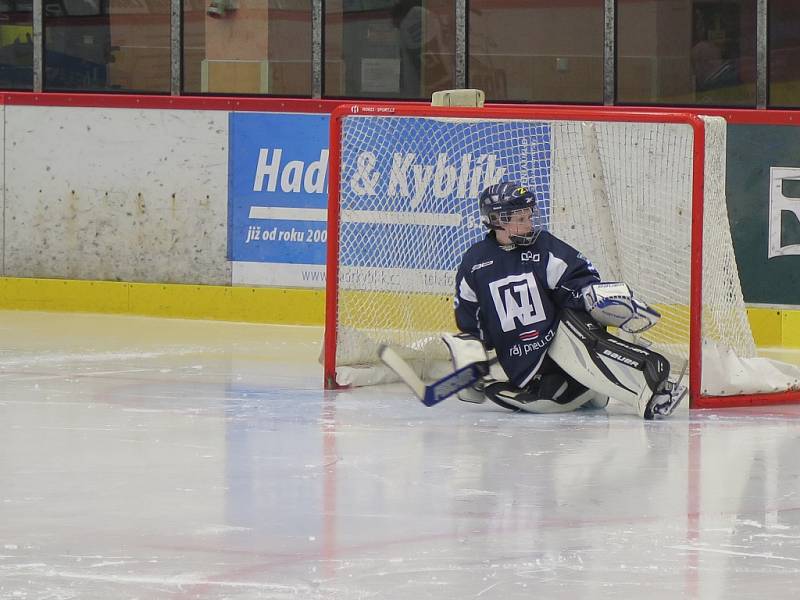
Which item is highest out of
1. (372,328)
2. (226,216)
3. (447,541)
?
(226,216)

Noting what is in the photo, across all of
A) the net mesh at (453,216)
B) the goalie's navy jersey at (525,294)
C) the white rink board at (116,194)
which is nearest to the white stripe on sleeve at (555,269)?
the goalie's navy jersey at (525,294)

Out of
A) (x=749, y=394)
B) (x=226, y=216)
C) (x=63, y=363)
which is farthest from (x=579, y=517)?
(x=226, y=216)

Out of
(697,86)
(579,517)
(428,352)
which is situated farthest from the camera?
(697,86)

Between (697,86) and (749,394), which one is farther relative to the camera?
(697,86)

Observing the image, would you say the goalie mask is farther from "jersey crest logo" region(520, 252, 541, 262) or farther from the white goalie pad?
the white goalie pad

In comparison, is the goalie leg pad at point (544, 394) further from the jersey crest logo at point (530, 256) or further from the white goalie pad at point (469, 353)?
the jersey crest logo at point (530, 256)

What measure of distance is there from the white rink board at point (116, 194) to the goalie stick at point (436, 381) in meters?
2.96

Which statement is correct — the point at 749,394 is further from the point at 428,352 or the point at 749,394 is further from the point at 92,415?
the point at 92,415

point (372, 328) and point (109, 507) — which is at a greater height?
point (372, 328)

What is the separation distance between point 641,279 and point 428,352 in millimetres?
1031

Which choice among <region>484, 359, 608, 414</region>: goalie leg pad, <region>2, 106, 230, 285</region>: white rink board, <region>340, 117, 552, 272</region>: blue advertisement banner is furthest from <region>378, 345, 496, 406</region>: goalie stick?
<region>2, 106, 230, 285</region>: white rink board

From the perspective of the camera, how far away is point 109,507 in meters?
4.21

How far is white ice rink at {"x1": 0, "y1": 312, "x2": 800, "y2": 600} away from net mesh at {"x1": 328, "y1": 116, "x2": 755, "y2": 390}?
40 cm

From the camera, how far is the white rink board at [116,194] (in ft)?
28.9
